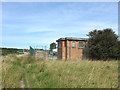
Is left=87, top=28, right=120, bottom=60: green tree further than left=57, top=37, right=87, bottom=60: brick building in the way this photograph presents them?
No

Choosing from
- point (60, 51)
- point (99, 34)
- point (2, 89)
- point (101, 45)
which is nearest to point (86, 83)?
point (2, 89)

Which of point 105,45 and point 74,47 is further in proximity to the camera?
point 74,47

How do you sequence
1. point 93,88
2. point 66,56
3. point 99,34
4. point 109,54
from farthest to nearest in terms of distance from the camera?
point 66,56 → point 99,34 → point 109,54 → point 93,88

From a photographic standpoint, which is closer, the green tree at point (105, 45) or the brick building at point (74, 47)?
the green tree at point (105, 45)

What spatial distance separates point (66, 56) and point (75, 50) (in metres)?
1.89

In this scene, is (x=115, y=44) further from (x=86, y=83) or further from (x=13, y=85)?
(x=13, y=85)

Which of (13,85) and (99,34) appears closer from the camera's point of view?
(13,85)

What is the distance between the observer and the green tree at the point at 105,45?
51.7 feet

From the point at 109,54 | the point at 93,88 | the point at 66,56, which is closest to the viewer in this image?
the point at 93,88

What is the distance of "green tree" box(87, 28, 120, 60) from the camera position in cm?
1577

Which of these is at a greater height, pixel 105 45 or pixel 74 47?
pixel 105 45

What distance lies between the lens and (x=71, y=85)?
14.2 ft

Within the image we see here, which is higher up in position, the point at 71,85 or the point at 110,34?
the point at 110,34

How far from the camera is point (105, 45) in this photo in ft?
51.8
